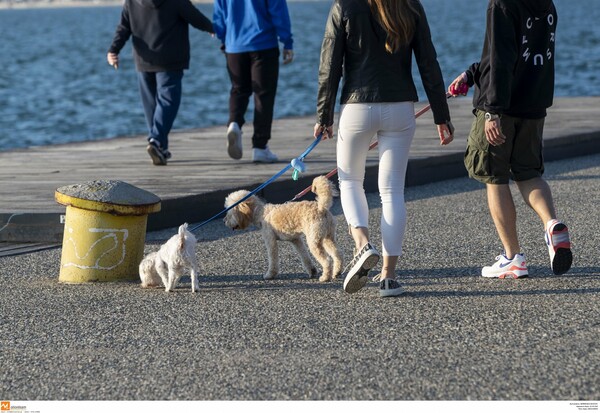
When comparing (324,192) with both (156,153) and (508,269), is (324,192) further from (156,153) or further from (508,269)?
(156,153)

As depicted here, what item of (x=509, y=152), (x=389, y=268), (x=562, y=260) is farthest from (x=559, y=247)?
(x=389, y=268)

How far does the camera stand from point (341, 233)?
33.2 feet

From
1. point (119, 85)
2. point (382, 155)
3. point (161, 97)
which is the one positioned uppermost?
point (382, 155)

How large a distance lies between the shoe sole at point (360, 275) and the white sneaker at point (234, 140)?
17.6 feet

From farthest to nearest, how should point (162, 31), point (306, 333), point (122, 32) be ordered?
point (122, 32) < point (162, 31) < point (306, 333)

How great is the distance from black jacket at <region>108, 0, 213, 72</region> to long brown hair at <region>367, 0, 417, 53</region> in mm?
5429

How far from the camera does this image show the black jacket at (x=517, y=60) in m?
7.60

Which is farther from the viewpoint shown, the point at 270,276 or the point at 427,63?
the point at 270,276

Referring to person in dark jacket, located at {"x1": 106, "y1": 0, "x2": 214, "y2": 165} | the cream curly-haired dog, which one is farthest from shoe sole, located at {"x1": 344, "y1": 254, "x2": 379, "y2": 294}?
person in dark jacket, located at {"x1": 106, "y1": 0, "x2": 214, "y2": 165}

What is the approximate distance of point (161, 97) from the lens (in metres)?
12.6

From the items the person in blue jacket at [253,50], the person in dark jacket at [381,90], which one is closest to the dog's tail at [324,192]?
the person in dark jacket at [381,90]

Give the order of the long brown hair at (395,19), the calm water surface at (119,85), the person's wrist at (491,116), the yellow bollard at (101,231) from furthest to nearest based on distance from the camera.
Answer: the calm water surface at (119,85), the yellow bollard at (101,231), the person's wrist at (491,116), the long brown hair at (395,19)

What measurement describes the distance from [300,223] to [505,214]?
4.20 feet

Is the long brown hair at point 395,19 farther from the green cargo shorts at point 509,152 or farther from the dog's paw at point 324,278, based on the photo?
the dog's paw at point 324,278
